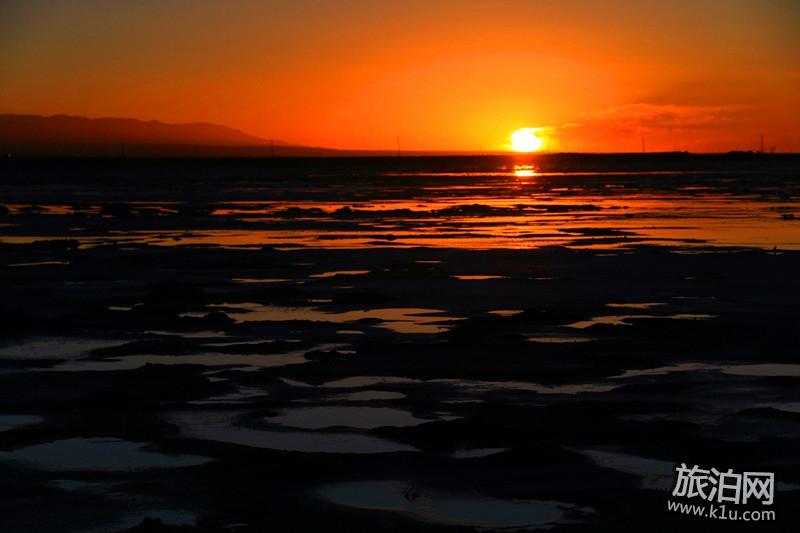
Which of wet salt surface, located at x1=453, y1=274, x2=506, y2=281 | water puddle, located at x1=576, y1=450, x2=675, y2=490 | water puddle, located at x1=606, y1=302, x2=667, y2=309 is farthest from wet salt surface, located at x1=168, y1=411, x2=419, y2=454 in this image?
wet salt surface, located at x1=453, y1=274, x2=506, y2=281

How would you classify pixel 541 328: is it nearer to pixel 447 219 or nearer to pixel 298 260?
pixel 298 260

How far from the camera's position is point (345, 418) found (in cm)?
1184

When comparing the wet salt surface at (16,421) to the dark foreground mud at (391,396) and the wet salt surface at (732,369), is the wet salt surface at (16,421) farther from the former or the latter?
the wet salt surface at (732,369)

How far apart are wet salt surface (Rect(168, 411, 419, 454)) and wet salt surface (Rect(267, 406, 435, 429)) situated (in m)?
0.33

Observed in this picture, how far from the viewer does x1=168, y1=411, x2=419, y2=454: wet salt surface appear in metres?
10.6

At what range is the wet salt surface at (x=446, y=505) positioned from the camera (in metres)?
8.57

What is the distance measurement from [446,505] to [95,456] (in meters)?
3.30

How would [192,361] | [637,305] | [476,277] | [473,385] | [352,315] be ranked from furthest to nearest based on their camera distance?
[476,277] → [637,305] → [352,315] → [192,361] → [473,385]

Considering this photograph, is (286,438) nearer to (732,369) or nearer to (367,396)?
(367,396)

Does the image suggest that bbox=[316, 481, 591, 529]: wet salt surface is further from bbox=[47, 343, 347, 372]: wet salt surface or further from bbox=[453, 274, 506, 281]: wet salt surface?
bbox=[453, 274, 506, 281]: wet salt surface

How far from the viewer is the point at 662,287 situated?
75.2 feet

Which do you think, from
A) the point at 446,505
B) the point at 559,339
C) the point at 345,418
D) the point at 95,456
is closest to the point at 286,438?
the point at 345,418

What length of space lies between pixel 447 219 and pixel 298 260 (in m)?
18.0

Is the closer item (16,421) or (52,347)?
(16,421)
